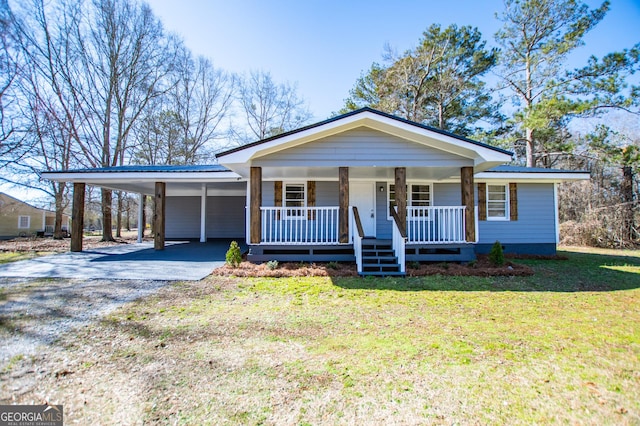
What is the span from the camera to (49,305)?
477 cm

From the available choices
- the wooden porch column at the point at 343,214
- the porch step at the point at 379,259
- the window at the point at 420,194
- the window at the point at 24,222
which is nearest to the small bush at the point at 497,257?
the porch step at the point at 379,259

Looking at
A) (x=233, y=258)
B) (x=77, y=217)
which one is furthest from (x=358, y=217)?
(x=77, y=217)

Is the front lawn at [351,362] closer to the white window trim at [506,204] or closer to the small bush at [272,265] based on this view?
the small bush at [272,265]

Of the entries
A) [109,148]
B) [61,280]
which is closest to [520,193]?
[61,280]

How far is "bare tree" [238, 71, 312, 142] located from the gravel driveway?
21080 mm

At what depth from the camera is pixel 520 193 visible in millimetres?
11000

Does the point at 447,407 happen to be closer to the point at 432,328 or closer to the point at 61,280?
the point at 432,328

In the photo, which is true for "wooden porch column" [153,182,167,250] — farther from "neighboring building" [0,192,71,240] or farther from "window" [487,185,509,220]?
"neighboring building" [0,192,71,240]

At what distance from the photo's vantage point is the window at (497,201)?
11.0 m

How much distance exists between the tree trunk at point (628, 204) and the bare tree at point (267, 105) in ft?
66.2

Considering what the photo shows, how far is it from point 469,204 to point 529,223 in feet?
14.9

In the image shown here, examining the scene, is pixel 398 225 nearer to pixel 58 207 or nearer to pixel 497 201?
pixel 497 201

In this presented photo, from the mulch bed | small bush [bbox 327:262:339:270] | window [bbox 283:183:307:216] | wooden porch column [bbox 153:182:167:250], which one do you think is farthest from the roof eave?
small bush [bbox 327:262:339:270]

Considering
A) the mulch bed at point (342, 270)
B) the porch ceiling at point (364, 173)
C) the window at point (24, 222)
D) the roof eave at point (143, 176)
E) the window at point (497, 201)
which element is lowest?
the mulch bed at point (342, 270)
